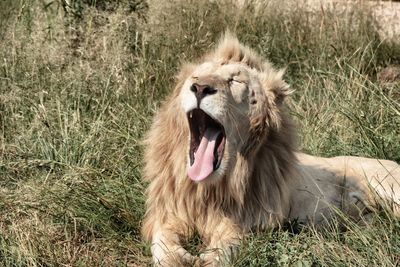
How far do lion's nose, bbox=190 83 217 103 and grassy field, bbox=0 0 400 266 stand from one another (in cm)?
72

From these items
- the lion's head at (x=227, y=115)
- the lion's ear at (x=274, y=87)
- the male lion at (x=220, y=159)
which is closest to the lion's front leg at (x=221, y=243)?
the male lion at (x=220, y=159)

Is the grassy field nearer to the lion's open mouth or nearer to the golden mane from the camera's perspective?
the golden mane

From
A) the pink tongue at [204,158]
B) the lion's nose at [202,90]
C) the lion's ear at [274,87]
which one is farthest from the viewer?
the lion's ear at [274,87]

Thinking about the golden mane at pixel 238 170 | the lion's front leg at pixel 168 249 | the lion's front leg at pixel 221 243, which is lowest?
the lion's front leg at pixel 168 249

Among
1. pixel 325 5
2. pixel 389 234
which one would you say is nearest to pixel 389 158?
pixel 389 234

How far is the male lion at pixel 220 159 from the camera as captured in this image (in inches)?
143

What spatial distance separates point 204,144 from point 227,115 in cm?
20

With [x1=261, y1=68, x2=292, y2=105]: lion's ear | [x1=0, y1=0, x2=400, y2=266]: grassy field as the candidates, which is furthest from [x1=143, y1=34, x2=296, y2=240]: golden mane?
[x1=0, y1=0, x2=400, y2=266]: grassy field

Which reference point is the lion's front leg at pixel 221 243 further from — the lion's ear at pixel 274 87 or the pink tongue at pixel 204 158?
the lion's ear at pixel 274 87

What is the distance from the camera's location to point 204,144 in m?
3.69

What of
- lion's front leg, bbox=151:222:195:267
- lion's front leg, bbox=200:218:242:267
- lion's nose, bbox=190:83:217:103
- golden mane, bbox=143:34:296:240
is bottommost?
lion's front leg, bbox=151:222:195:267

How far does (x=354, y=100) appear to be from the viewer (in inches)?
212

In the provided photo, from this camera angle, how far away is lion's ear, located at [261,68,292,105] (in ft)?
12.3

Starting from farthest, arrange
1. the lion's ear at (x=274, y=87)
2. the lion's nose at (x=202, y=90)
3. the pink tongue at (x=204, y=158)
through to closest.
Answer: the lion's ear at (x=274, y=87), the pink tongue at (x=204, y=158), the lion's nose at (x=202, y=90)
